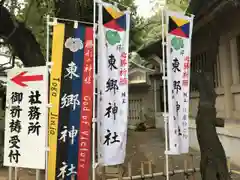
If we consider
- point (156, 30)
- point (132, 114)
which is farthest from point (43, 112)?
point (132, 114)

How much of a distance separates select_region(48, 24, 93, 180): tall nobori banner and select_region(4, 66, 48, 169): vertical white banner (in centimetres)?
16

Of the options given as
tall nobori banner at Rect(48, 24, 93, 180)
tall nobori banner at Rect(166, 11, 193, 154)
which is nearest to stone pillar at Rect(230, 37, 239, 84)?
tall nobori banner at Rect(166, 11, 193, 154)

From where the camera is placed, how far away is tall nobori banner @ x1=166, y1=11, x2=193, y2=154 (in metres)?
4.89

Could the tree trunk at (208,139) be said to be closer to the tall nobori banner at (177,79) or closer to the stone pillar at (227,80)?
the tall nobori banner at (177,79)

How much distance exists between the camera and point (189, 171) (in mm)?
6207

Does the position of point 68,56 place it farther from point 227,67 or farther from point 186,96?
point 227,67

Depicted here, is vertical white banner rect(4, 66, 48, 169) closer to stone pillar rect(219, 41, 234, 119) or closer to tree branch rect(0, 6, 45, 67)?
tree branch rect(0, 6, 45, 67)

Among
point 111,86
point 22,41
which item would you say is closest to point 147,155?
point 22,41

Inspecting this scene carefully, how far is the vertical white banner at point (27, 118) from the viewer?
433cm

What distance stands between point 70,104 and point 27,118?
79 centimetres

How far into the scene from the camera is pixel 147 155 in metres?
10.5

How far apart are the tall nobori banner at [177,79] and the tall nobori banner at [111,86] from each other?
887 millimetres

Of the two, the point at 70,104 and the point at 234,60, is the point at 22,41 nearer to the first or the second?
the point at 70,104

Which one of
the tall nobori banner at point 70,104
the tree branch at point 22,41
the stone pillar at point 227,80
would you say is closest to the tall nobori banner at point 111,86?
the tall nobori banner at point 70,104
